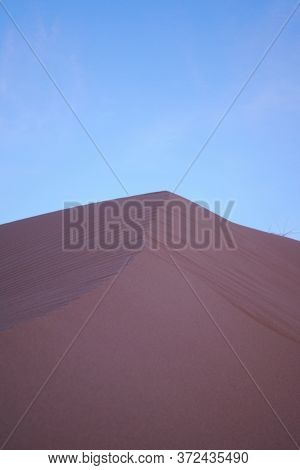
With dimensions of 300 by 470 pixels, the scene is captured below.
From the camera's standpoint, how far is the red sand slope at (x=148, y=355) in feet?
9.02

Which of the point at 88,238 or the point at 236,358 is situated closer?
the point at 236,358

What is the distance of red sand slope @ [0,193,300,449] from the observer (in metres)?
2.75

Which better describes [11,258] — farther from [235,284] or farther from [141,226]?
[235,284]

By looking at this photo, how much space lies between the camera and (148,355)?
356 centimetres

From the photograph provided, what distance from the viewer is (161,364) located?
3469 mm

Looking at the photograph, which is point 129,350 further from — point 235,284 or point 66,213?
point 66,213

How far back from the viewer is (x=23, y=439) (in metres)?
2.57

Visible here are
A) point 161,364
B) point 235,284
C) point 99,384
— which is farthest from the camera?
point 235,284

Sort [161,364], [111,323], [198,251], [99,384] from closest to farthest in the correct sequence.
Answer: [99,384] → [161,364] → [111,323] → [198,251]

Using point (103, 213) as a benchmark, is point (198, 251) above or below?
below

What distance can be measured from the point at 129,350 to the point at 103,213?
5.00m

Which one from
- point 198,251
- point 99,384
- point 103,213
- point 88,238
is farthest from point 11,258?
point 99,384

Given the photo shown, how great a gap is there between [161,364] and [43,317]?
1.27 metres

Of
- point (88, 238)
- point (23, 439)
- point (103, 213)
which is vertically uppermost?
point (103, 213)
